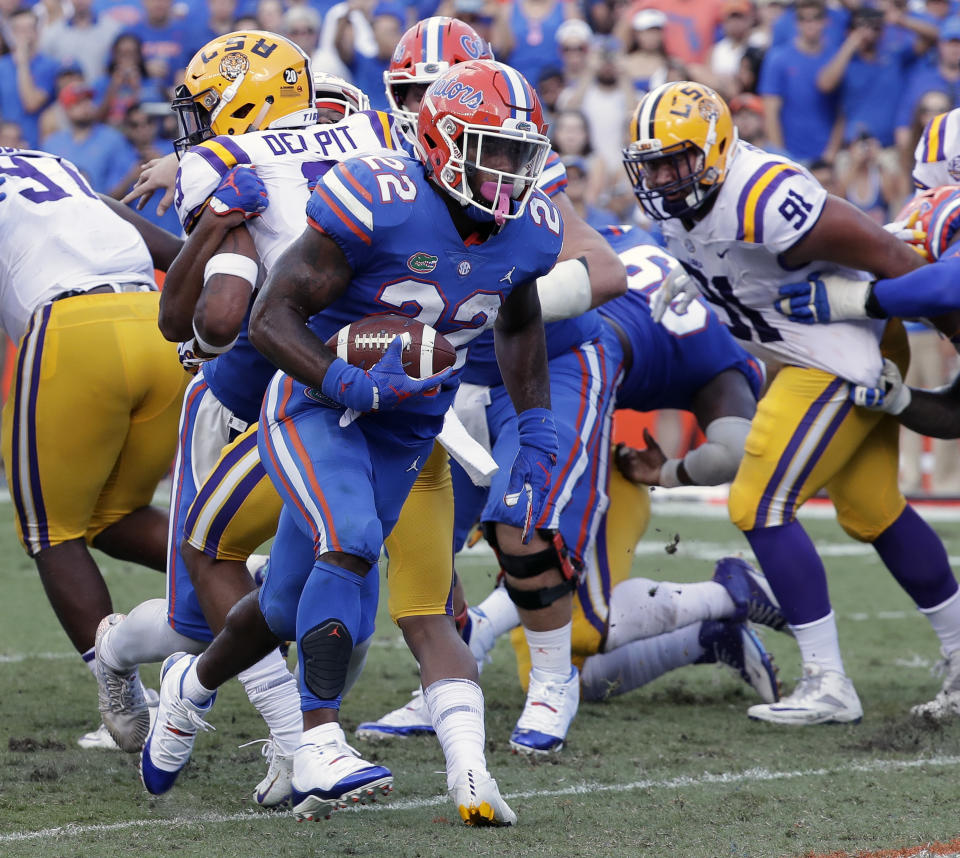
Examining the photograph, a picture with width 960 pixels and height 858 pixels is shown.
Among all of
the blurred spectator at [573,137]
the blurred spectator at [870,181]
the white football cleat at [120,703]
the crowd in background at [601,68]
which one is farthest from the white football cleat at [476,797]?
the blurred spectator at [870,181]

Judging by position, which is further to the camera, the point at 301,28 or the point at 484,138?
the point at 301,28

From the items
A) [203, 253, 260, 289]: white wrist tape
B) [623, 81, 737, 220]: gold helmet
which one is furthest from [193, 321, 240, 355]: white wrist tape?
[623, 81, 737, 220]: gold helmet

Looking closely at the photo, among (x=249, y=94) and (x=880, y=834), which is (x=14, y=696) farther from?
(x=880, y=834)

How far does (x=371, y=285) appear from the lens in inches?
128

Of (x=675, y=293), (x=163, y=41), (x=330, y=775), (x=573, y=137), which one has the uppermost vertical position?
(x=675, y=293)

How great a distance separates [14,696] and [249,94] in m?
2.10

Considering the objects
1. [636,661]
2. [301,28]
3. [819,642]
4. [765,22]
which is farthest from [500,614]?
[765,22]

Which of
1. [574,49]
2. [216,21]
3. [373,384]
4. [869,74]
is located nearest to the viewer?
[373,384]

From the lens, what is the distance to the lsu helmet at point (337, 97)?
14.7 ft

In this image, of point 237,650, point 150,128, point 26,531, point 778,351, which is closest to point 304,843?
point 237,650

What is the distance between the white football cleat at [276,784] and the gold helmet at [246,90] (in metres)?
1.58

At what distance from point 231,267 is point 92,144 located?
7.35 meters

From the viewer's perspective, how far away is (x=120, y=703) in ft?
13.2

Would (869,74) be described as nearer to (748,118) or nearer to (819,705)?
(748,118)
